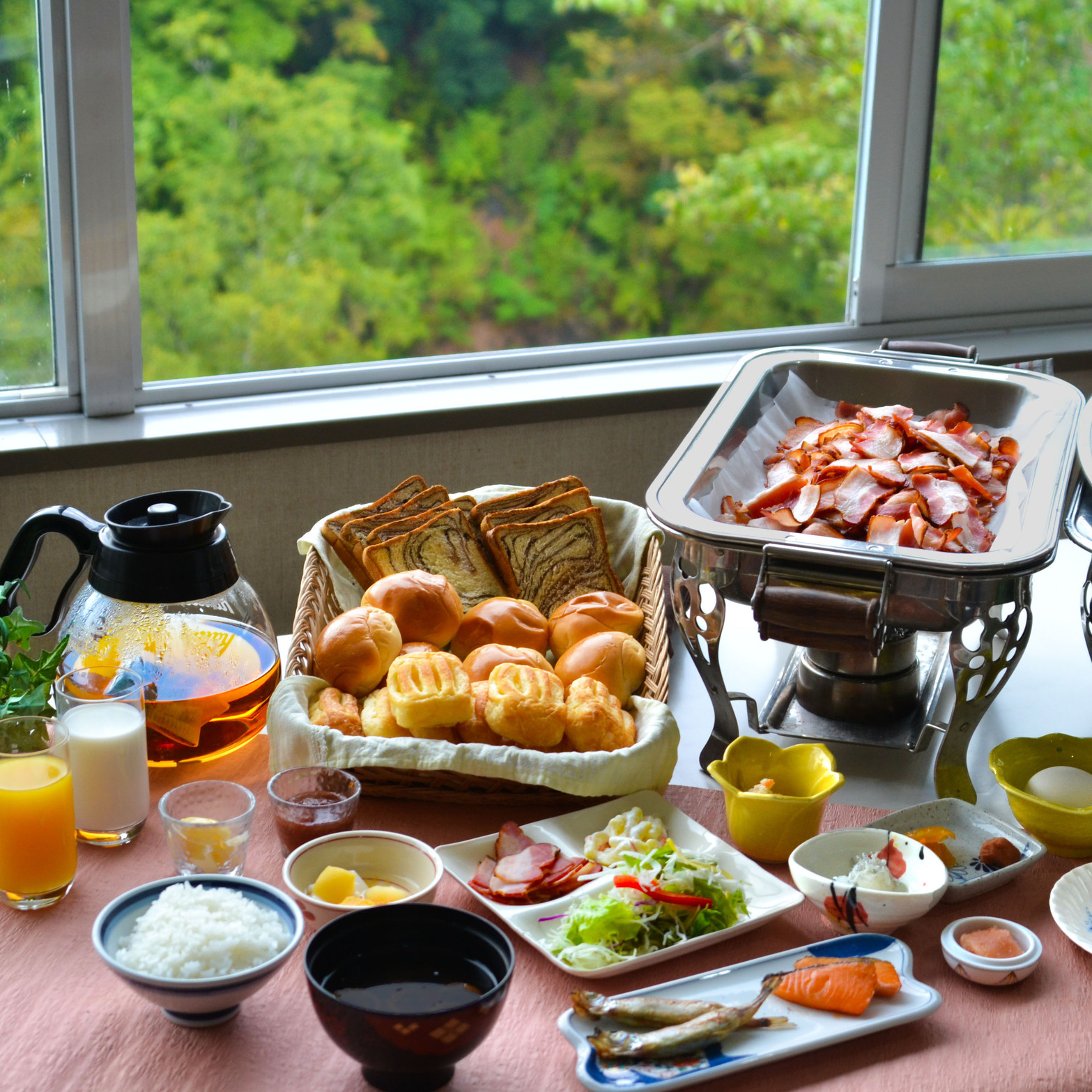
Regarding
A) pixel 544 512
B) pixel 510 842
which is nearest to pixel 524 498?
pixel 544 512

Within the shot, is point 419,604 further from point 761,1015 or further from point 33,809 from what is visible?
point 761,1015

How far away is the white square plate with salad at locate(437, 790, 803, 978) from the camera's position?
0.92 metres

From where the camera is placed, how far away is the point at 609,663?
1.23 meters

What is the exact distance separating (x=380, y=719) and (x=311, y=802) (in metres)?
0.14

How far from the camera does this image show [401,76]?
11.5 ft

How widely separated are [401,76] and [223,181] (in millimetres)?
616

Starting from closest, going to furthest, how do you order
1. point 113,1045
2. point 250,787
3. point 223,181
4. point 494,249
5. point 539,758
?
point 113,1045 < point 539,758 < point 250,787 < point 223,181 < point 494,249

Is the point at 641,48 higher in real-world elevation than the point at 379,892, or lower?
higher

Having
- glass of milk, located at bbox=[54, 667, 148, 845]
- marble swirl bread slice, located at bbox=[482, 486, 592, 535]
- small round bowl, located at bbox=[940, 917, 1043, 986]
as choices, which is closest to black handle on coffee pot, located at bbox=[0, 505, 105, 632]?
glass of milk, located at bbox=[54, 667, 148, 845]

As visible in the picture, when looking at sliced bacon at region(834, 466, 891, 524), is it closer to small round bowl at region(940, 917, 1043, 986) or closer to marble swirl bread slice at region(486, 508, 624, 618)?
marble swirl bread slice at region(486, 508, 624, 618)

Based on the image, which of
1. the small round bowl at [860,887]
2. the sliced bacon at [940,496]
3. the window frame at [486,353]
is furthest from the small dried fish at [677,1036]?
the window frame at [486,353]

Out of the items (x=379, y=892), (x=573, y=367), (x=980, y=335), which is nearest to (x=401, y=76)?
(x=573, y=367)

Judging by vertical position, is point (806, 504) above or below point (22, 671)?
above

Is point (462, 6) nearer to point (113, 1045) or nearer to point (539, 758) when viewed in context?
point (539, 758)
